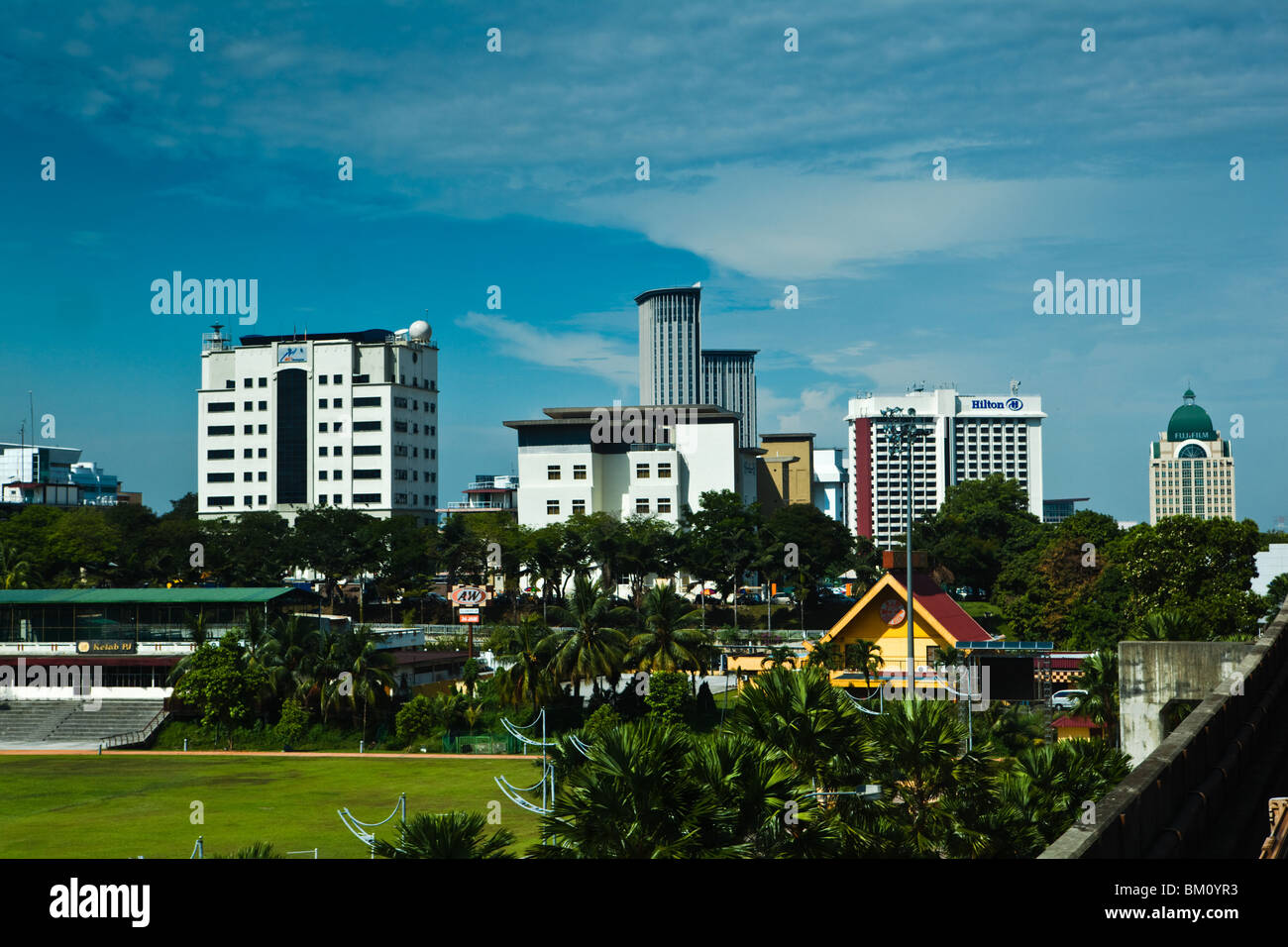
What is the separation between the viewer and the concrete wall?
Answer: 2662cm

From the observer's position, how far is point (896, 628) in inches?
2377

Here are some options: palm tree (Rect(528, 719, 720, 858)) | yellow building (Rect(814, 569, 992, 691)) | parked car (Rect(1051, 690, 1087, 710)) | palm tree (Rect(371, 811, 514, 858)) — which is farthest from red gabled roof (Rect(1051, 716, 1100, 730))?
palm tree (Rect(371, 811, 514, 858))

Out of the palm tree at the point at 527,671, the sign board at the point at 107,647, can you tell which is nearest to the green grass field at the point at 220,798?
the palm tree at the point at 527,671

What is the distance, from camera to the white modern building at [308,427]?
146375mm

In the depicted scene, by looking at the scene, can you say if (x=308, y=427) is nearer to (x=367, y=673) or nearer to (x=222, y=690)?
(x=222, y=690)

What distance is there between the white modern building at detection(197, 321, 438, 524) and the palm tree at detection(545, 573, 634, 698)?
9299 centimetres

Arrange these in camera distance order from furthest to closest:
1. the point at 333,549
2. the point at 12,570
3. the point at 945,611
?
the point at 333,549
the point at 12,570
the point at 945,611

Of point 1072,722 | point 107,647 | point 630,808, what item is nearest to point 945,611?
point 1072,722

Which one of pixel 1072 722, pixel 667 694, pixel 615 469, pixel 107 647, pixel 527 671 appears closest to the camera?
pixel 1072 722

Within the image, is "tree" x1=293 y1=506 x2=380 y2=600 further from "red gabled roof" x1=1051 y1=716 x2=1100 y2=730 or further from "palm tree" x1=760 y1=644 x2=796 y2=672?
"red gabled roof" x1=1051 y1=716 x2=1100 y2=730

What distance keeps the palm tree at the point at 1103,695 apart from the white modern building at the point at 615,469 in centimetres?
8983

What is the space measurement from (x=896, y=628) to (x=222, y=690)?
33.5m
